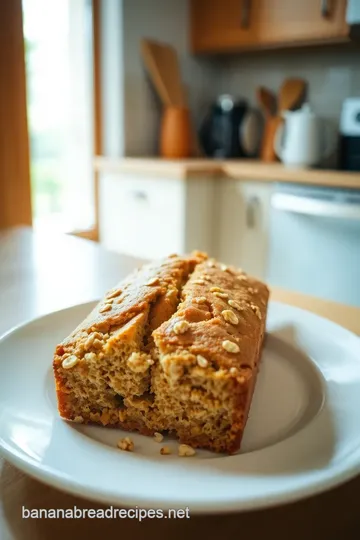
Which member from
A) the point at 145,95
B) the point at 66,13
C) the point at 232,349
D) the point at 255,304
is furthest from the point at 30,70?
the point at 232,349

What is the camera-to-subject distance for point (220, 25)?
2.40 metres

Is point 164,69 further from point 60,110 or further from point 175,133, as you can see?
point 60,110

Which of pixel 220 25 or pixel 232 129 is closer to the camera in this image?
pixel 220 25

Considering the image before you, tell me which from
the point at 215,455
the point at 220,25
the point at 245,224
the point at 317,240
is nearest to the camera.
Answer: the point at 215,455

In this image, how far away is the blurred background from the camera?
2.02 metres

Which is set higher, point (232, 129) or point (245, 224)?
point (232, 129)

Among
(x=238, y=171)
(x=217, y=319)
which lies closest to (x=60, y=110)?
(x=238, y=171)

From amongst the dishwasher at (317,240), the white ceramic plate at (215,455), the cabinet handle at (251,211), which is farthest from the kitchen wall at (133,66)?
the white ceramic plate at (215,455)

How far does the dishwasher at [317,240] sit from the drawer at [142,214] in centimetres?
43

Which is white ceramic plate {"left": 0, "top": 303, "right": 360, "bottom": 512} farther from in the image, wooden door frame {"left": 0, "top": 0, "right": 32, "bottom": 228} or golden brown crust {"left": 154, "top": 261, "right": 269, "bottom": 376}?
wooden door frame {"left": 0, "top": 0, "right": 32, "bottom": 228}

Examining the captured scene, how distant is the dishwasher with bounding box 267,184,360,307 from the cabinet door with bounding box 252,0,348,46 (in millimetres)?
732

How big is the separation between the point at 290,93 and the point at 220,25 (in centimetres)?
48

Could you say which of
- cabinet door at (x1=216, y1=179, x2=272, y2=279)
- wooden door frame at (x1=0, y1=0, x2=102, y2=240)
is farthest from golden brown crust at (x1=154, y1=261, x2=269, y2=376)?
wooden door frame at (x1=0, y1=0, x2=102, y2=240)

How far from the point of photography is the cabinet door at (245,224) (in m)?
2.11
